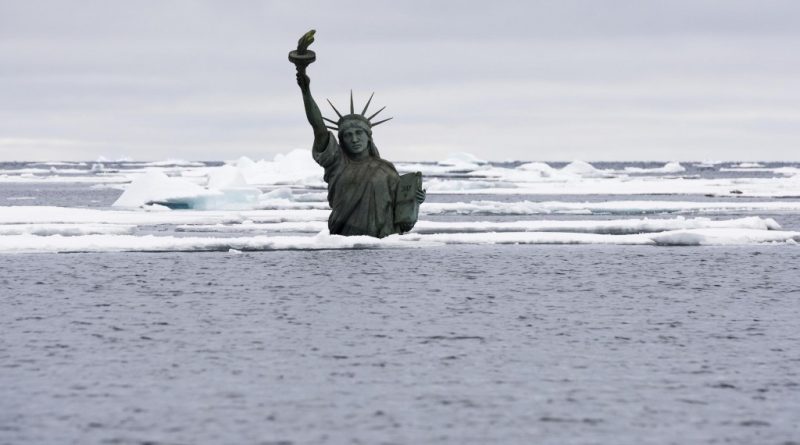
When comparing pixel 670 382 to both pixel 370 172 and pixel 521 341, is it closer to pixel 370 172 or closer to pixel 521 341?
pixel 521 341

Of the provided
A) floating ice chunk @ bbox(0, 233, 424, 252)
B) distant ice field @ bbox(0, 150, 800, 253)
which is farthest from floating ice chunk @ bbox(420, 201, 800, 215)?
floating ice chunk @ bbox(0, 233, 424, 252)

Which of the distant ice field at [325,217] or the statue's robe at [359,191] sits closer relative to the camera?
the statue's robe at [359,191]

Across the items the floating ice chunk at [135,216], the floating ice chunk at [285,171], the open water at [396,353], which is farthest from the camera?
the floating ice chunk at [285,171]

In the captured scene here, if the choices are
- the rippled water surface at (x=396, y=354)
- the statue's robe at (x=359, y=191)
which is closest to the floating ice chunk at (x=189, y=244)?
the statue's robe at (x=359, y=191)

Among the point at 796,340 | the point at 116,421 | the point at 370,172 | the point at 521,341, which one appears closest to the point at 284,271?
the point at 370,172

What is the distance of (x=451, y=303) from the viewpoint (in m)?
18.2

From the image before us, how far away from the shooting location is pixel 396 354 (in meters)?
13.6

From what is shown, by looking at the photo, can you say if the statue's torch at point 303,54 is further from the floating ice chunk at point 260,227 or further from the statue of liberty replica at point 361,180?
the floating ice chunk at point 260,227

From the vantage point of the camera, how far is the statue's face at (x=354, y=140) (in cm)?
2544

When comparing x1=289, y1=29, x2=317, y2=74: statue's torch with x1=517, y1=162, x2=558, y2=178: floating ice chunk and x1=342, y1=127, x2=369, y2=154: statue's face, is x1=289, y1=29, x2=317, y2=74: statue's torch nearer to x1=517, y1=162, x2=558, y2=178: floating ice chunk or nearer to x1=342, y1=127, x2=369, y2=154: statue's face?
x1=342, y1=127, x2=369, y2=154: statue's face

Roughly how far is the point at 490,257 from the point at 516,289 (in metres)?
5.68

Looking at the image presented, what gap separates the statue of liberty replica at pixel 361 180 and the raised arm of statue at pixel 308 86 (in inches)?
0.8

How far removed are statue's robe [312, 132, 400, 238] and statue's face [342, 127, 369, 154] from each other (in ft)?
0.67

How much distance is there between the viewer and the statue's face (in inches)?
1001
